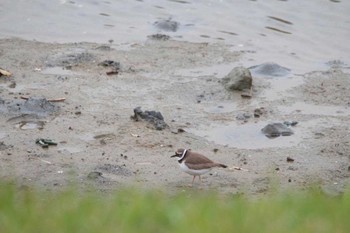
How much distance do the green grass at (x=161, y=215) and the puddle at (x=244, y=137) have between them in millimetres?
4982

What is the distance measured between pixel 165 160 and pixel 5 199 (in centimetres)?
482

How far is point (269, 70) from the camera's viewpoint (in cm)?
1384

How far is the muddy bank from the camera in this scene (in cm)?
1004

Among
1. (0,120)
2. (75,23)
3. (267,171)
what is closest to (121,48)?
(75,23)

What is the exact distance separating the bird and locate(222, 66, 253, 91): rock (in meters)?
2.89

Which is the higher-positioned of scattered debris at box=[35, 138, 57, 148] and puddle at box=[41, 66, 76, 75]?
scattered debris at box=[35, 138, 57, 148]

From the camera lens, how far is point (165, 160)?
10.4 meters

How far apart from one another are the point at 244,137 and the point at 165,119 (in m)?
1.04

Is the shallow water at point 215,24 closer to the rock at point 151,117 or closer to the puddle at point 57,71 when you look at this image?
the puddle at point 57,71

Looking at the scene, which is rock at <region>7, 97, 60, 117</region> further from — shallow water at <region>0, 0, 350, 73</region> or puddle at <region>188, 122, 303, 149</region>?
shallow water at <region>0, 0, 350, 73</region>

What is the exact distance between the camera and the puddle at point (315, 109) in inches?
486

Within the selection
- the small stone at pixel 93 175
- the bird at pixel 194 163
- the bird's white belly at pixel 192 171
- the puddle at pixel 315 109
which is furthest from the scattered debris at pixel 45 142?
the puddle at pixel 315 109

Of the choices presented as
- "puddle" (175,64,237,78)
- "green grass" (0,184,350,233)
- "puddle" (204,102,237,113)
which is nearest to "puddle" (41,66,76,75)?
"puddle" (175,64,237,78)

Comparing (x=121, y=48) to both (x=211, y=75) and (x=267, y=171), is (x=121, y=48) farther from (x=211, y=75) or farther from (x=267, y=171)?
(x=267, y=171)
